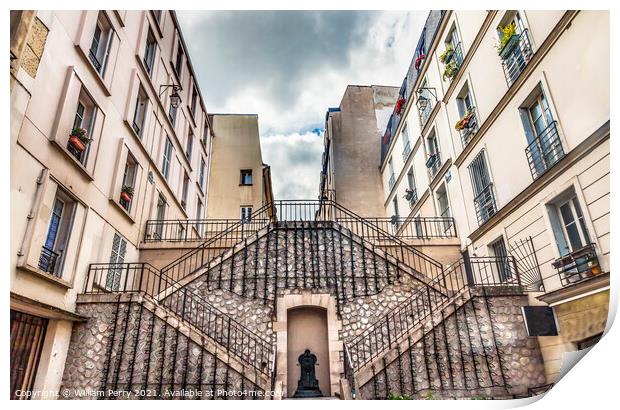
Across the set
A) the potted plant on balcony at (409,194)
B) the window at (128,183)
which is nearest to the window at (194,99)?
the window at (128,183)

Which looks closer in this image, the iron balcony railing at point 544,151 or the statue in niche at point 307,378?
the iron balcony railing at point 544,151

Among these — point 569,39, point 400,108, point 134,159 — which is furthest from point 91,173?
point 400,108

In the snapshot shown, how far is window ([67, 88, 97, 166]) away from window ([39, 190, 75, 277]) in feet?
2.29

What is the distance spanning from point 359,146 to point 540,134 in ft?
34.8

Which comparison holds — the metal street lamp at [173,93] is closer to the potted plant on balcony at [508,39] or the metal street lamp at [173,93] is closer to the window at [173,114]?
the window at [173,114]

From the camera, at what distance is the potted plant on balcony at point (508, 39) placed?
20.7 ft

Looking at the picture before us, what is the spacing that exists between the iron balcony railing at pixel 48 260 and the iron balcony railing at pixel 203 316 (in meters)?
0.95

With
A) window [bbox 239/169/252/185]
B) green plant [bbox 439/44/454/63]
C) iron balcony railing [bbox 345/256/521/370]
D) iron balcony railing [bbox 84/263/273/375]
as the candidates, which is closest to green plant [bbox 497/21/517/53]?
green plant [bbox 439/44/454/63]

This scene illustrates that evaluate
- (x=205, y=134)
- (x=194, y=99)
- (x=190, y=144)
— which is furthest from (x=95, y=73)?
(x=205, y=134)

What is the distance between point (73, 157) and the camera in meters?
5.15

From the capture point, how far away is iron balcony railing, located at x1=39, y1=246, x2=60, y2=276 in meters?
4.66

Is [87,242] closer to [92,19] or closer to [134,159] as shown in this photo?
[134,159]

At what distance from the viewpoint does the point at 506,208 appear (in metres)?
6.44

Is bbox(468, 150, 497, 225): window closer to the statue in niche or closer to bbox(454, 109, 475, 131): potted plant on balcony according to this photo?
bbox(454, 109, 475, 131): potted plant on balcony
